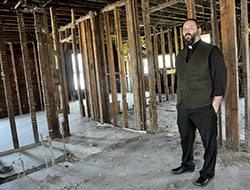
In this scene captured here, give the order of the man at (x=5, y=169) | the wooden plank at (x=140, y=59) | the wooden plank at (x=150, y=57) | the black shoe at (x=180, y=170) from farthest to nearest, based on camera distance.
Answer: the wooden plank at (x=140, y=59), the wooden plank at (x=150, y=57), the man at (x=5, y=169), the black shoe at (x=180, y=170)

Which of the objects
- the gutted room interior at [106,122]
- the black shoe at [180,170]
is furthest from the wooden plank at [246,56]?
the black shoe at [180,170]

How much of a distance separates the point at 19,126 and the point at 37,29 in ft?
9.19

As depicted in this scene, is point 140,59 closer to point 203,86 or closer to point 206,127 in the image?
point 203,86

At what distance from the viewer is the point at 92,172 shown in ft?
7.47

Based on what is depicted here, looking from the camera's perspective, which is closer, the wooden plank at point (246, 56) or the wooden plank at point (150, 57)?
the wooden plank at point (246, 56)

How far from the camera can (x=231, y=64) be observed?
2.28m

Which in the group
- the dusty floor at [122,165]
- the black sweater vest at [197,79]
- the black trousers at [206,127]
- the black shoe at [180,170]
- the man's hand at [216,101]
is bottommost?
the dusty floor at [122,165]

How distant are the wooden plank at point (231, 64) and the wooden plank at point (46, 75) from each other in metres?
2.79

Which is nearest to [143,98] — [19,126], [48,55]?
[48,55]

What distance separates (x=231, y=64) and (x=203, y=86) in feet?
2.60

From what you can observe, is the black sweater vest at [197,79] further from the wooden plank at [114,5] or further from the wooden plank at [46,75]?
the wooden plank at [46,75]

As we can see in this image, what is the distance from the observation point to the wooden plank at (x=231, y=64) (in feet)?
7.32

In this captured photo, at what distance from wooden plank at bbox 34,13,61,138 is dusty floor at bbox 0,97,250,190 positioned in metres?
0.41

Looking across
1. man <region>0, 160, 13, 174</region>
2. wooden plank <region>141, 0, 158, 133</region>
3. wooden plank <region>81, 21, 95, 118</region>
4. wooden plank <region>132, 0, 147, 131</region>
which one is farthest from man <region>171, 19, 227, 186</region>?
wooden plank <region>81, 21, 95, 118</region>
